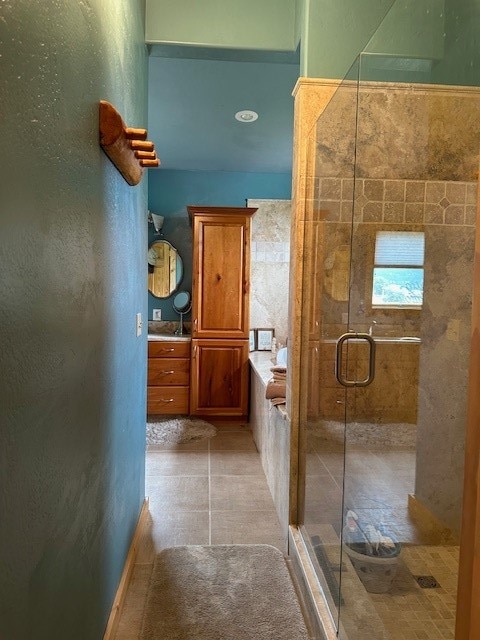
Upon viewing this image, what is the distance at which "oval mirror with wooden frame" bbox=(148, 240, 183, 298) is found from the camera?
465cm

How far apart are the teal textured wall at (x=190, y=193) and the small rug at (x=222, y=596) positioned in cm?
301

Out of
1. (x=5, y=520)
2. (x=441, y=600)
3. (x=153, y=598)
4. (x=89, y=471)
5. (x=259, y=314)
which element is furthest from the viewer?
(x=259, y=314)

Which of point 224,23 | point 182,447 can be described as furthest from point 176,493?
point 224,23

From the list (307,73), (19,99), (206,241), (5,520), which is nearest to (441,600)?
(5,520)

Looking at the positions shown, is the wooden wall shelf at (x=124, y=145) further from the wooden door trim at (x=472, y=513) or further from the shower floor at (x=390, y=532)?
the shower floor at (x=390, y=532)

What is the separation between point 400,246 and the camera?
2279 millimetres

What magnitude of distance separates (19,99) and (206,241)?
340 cm

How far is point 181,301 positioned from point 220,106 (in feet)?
6.80

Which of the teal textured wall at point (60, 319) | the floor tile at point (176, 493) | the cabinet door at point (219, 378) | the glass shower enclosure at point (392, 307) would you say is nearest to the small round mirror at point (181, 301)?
the cabinet door at point (219, 378)

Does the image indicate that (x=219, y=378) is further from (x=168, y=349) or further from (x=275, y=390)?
(x=275, y=390)

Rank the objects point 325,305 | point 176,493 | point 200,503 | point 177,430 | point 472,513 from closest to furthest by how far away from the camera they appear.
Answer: point 472,513 → point 325,305 → point 200,503 → point 176,493 → point 177,430

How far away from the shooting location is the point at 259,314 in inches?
185

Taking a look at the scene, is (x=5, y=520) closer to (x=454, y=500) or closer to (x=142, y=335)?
(x=142, y=335)

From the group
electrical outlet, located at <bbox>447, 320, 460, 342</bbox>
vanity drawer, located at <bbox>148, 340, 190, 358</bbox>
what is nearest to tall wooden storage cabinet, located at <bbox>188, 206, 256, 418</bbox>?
vanity drawer, located at <bbox>148, 340, 190, 358</bbox>
